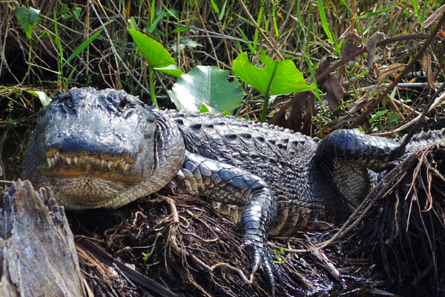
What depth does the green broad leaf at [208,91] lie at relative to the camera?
4883mm

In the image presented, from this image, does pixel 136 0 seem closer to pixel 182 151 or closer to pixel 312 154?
pixel 312 154

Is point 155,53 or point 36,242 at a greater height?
point 36,242

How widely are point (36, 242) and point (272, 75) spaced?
285cm

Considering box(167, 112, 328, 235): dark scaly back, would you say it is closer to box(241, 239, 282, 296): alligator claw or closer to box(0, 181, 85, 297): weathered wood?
box(241, 239, 282, 296): alligator claw

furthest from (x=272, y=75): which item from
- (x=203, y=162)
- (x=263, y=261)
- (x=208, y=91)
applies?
(x=263, y=261)

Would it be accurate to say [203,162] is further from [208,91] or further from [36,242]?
[36,242]

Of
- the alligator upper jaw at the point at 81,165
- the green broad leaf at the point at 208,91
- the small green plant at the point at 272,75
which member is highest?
the alligator upper jaw at the point at 81,165

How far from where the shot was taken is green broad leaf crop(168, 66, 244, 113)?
192 inches

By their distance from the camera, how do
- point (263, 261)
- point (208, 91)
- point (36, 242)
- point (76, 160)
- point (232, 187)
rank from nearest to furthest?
point (36, 242) → point (76, 160) → point (263, 261) → point (232, 187) → point (208, 91)

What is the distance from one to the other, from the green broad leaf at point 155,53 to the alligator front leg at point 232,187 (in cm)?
122

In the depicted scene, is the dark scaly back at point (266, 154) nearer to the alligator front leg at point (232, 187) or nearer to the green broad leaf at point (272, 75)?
the alligator front leg at point (232, 187)

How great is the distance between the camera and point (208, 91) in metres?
4.96

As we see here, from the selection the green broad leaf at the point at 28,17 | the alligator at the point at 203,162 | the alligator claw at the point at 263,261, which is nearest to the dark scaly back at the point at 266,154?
the alligator at the point at 203,162

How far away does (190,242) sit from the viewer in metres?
3.05
